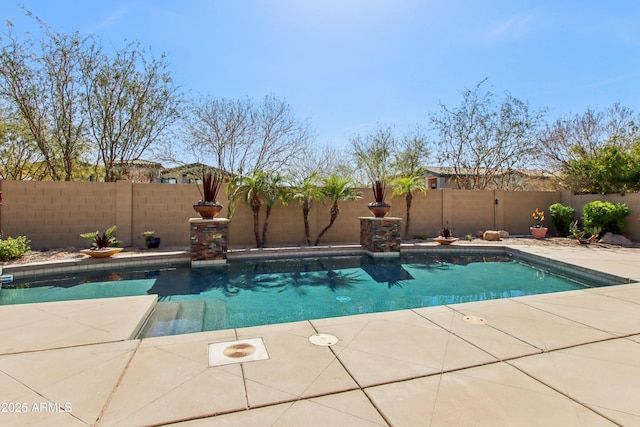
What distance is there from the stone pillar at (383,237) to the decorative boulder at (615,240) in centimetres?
730

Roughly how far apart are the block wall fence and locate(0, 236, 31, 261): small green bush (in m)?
1.02

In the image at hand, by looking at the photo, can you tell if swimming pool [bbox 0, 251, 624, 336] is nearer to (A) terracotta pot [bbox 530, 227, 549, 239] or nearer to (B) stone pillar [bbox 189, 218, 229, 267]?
(B) stone pillar [bbox 189, 218, 229, 267]

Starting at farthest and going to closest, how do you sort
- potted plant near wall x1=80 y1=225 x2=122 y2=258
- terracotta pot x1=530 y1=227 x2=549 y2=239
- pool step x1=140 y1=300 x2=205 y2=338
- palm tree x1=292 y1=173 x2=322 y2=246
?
terracotta pot x1=530 y1=227 x2=549 y2=239 → palm tree x1=292 y1=173 x2=322 y2=246 → potted plant near wall x1=80 y1=225 x2=122 y2=258 → pool step x1=140 y1=300 x2=205 y2=338

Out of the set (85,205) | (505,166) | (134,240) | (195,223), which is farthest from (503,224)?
(85,205)

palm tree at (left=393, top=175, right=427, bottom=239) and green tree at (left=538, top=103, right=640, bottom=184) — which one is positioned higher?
green tree at (left=538, top=103, right=640, bottom=184)

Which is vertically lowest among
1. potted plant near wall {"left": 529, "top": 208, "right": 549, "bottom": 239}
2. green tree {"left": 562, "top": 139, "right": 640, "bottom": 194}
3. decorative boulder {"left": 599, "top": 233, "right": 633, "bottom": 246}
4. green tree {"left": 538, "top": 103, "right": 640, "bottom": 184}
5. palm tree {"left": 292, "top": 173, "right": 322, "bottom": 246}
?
decorative boulder {"left": 599, "top": 233, "right": 633, "bottom": 246}

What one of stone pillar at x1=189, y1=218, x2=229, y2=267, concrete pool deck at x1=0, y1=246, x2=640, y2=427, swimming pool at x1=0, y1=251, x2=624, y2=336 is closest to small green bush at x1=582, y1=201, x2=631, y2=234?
swimming pool at x1=0, y1=251, x2=624, y2=336

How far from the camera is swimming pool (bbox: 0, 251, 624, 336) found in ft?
16.1

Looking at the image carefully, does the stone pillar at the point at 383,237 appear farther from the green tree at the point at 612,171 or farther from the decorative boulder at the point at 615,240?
the green tree at the point at 612,171

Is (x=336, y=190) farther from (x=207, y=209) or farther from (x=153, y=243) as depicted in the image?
(x=153, y=243)

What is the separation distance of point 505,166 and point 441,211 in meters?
6.07

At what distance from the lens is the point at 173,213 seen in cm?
1025

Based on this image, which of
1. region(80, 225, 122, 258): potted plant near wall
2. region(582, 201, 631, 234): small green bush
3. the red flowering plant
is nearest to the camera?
region(80, 225, 122, 258): potted plant near wall

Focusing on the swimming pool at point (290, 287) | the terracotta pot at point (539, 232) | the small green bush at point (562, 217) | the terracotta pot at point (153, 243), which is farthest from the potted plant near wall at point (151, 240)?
the small green bush at point (562, 217)
